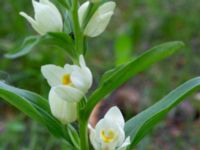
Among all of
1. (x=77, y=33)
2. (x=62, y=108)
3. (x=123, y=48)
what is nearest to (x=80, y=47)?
(x=77, y=33)

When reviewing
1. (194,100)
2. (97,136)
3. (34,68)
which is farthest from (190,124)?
(97,136)

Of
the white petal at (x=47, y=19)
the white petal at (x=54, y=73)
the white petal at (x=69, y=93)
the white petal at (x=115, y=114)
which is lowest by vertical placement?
the white petal at (x=115, y=114)

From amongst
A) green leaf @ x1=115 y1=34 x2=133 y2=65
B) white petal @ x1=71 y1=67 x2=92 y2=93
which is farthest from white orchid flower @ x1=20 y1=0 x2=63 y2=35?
green leaf @ x1=115 y1=34 x2=133 y2=65

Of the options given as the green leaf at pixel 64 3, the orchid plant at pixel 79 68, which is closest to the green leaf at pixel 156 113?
the orchid plant at pixel 79 68

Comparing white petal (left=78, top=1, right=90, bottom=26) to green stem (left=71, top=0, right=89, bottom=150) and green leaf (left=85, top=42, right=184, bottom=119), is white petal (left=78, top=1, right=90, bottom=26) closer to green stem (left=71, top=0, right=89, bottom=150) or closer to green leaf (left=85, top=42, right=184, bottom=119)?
green stem (left=71, top=0, right=89, bottom=150)

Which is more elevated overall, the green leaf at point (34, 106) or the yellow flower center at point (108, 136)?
the green leaf at point (34, 106)

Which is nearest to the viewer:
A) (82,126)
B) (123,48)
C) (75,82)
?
(75,82)

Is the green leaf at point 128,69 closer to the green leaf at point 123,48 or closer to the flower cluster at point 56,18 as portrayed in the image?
the flower cluster at point 56,18

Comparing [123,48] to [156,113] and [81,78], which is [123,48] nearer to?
[156,113]
